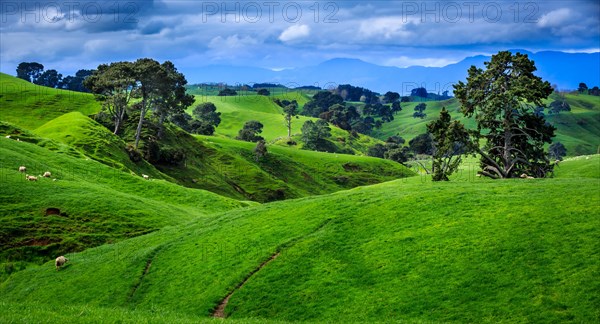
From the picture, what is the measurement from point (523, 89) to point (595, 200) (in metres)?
25.7

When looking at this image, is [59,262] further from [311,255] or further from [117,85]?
[117,85]

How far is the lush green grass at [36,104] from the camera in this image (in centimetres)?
13088

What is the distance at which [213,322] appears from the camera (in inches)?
1005

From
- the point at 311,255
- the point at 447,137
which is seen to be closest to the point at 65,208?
the point at 311,255

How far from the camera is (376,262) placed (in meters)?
34.0

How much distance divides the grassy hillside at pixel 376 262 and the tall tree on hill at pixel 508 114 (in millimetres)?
17256

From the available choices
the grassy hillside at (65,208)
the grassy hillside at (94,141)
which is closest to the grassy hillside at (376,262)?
the grassy hillside at (65,208)

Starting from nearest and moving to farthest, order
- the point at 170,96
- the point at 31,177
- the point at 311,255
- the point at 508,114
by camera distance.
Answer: the point at 311,255, the point at 31,177, the point at 508,114, the point at 170,96

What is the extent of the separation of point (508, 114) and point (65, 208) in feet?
153

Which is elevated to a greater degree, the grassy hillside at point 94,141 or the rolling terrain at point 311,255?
the grassy hillside at point 94,141

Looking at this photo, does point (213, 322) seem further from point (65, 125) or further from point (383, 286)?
point (65, 125)

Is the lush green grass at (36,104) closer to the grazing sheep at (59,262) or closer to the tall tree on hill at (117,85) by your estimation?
the tall tree on hill at (117,85)

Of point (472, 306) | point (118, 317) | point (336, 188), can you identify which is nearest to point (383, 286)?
point (472, 306)

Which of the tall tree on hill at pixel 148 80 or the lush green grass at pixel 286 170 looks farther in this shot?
the lush green grass at pixel 286 170
